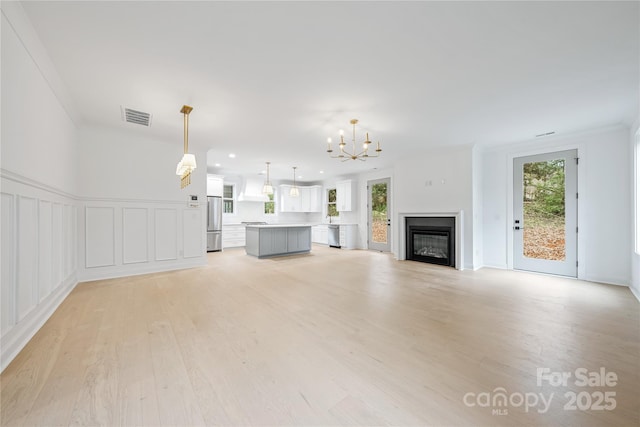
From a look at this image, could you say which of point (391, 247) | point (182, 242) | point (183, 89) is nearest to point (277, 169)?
point (182, 242)

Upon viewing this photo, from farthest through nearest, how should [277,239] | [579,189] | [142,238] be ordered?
[277,239]
[142,238]
[579,189]

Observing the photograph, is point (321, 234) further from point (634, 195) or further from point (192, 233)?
point (634, 195)

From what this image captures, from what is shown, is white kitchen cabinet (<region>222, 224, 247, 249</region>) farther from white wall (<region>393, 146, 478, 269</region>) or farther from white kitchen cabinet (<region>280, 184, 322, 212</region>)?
white wall (<region>393, 146, 478, 269</region>)

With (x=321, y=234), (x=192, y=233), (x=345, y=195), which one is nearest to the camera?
(x=192, y=233)

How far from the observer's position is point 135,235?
4.66 m

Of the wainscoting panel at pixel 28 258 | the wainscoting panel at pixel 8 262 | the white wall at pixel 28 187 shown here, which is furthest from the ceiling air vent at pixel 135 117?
the wainscoting panel at pixel 8 262

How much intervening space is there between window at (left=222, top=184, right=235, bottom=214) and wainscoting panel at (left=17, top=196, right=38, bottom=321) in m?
6.75

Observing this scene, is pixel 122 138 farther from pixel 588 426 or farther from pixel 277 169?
pixel 588 426

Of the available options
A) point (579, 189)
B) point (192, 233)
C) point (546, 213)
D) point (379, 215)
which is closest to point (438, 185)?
point (546, 213)

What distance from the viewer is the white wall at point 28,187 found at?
6.10 feet

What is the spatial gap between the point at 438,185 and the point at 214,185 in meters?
6.67

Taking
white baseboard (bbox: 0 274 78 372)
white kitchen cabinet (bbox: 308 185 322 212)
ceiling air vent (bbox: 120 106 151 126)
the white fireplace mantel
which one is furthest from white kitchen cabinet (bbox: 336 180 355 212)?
white baseboard (bbox: 0 274 78 372)

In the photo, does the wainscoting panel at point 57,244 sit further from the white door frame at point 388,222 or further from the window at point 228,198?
the white door frame at point 388,222

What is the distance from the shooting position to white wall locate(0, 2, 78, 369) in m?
1.86
